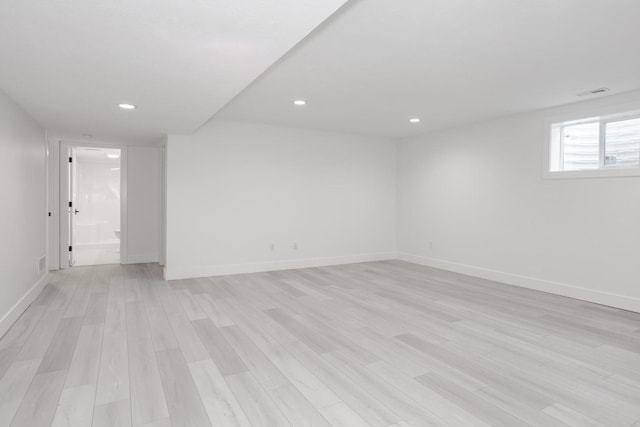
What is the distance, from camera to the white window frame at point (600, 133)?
4105 millimetres

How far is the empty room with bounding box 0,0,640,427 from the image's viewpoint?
214 centimetres

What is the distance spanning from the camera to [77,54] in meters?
2.42

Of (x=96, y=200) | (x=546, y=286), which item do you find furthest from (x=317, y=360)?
(x=96, y=200)

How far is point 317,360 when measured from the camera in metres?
2.71

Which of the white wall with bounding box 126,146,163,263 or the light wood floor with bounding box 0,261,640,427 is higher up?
the white wall with bounding box 126,146,163,263

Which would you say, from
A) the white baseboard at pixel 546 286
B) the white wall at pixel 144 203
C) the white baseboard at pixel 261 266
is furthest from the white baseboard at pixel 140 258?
the white baseboard at pixel 546 286

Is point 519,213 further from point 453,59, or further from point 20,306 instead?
point 20,306

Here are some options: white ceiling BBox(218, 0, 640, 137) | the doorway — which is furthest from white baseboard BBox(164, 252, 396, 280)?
the doorway

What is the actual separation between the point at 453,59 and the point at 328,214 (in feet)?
12.8

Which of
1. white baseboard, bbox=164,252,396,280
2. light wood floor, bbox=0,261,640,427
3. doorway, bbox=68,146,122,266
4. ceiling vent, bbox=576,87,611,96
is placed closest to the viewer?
light wood floor, bbox=0,261,640,427

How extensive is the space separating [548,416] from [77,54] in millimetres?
3583

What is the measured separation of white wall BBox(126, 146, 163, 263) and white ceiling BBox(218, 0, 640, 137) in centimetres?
267

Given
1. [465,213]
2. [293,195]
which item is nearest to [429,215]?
[465,213]

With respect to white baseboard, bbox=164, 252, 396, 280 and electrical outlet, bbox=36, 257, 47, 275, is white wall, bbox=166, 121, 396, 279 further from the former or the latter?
electrical outlet, bbox=36, 257, 47, 275
